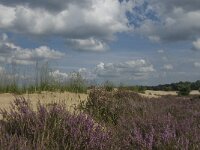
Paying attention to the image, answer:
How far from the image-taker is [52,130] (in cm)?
505

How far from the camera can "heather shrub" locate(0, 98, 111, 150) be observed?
4520mm

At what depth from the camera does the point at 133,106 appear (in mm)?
9922

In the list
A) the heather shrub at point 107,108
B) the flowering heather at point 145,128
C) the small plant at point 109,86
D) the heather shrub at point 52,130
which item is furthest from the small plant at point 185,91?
the heather shrub at point 52,130

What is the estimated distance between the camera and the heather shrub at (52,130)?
4.52 meters

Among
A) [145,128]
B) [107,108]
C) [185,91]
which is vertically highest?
[185,91]

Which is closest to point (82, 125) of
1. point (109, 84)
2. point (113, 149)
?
point (113, 149)

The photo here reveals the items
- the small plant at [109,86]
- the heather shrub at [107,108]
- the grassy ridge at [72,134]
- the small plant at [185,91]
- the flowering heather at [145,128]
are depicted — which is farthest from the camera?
the small plant at [185,91]

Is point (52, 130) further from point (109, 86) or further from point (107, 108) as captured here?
point (109, 86)

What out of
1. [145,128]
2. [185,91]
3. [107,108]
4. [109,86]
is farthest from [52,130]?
[185,91]

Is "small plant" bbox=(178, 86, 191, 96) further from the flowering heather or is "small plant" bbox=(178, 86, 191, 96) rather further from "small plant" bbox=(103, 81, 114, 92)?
the flowering heather

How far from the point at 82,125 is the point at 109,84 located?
14962mm

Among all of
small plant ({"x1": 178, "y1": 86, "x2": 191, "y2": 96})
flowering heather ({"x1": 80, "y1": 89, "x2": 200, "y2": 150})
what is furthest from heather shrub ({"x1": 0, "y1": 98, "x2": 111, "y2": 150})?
small plant ({"x1": 178, "y1": 86, "x2": 191, "y2": 96})

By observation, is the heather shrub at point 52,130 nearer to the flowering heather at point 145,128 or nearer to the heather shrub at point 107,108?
the flowering heather at point 145,128

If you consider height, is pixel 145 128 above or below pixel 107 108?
below
